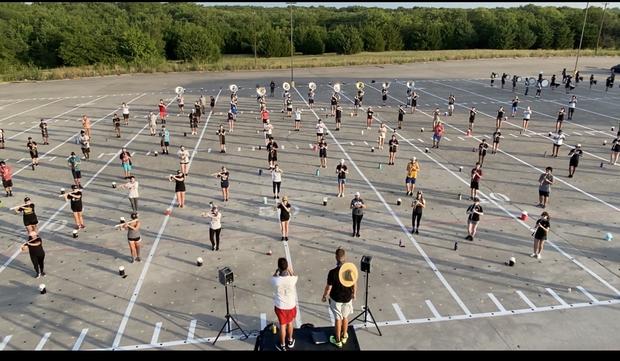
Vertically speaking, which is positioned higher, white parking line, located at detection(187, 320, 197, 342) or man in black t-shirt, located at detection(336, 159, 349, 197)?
man in black t-shirt, located at detection(336, 159, 349, 197)

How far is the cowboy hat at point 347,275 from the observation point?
7.94 m

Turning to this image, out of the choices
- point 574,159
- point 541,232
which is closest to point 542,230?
point 541,232

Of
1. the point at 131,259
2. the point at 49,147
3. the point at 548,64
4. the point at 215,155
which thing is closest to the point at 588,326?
the point at 131,259

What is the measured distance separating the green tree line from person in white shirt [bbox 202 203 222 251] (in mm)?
67401

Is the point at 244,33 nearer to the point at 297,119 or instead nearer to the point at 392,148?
the point at 297,119

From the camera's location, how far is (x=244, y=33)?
9719cm

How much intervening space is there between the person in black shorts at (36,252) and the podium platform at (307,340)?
6.69 meters

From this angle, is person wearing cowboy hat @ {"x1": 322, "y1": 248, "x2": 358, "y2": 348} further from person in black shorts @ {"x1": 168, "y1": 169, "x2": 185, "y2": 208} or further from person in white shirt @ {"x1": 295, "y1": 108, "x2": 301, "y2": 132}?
person in white shirt @ {"x1": 295, "y1": 108, "x2": 301, "y2": 132}

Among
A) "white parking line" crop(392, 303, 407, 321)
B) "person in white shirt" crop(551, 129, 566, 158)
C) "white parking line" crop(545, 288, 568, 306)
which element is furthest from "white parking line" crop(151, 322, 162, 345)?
"person in white shirt" crop(551, 129, 566, 158)

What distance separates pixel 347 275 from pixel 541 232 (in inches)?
280

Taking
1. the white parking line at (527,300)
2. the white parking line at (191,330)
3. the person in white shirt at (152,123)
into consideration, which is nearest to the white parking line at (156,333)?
the white parking line at (191,330)

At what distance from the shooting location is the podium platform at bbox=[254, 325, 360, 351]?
8195 mm

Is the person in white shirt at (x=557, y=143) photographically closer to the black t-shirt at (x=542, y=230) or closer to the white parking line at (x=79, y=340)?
the black t-shirt at (x=542, y=230)

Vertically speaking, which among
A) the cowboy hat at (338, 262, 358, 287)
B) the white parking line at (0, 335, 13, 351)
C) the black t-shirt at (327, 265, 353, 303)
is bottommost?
the white parking line at (0, 335, 13, 351)
